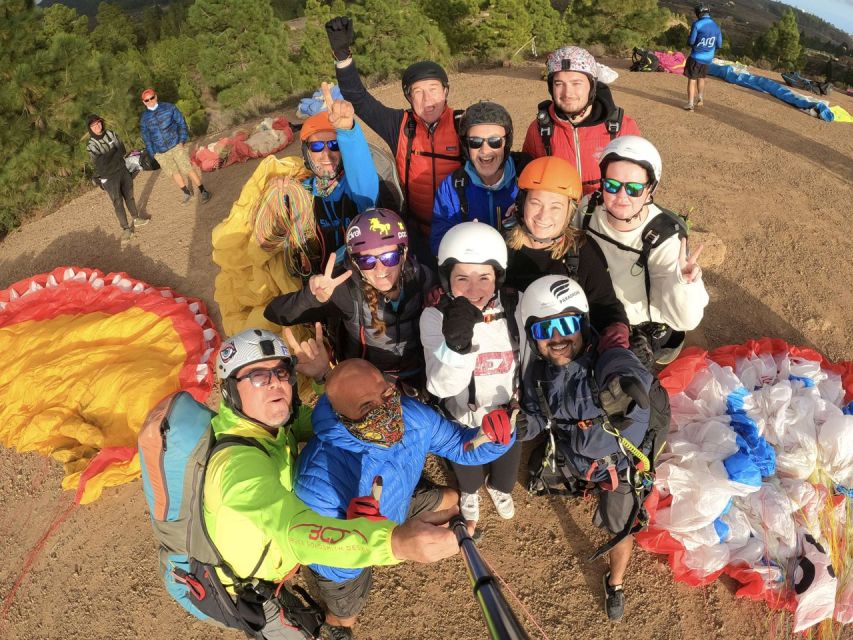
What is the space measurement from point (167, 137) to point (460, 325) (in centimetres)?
844

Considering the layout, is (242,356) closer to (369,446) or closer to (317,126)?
(369,446)

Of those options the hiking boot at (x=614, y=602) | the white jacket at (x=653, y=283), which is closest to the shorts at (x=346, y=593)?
the hiking boot at (x=614, y=602)

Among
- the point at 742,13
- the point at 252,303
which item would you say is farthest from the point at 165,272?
the point at 742,13

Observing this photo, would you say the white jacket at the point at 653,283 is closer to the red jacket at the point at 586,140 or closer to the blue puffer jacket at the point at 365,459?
the red jacket at the point at 586,140

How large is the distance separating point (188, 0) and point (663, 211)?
226ft

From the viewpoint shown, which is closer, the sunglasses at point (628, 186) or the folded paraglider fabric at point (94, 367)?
the sunglasses at point (628, 186)

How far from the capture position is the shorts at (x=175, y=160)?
9.00 meters

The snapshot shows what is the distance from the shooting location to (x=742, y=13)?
4001 inches

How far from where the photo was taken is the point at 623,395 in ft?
8.50

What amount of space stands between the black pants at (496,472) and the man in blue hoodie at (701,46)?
9.99m

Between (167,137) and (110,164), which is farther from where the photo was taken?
(167,137)

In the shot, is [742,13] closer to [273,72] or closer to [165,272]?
[273,72]

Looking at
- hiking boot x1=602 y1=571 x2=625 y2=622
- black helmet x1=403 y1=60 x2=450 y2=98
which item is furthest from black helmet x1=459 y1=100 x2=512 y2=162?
hiking boot x1=602 y1=571 x2=625 y2=622

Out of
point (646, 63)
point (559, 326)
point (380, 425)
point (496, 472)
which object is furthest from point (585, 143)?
point (646, 63)
